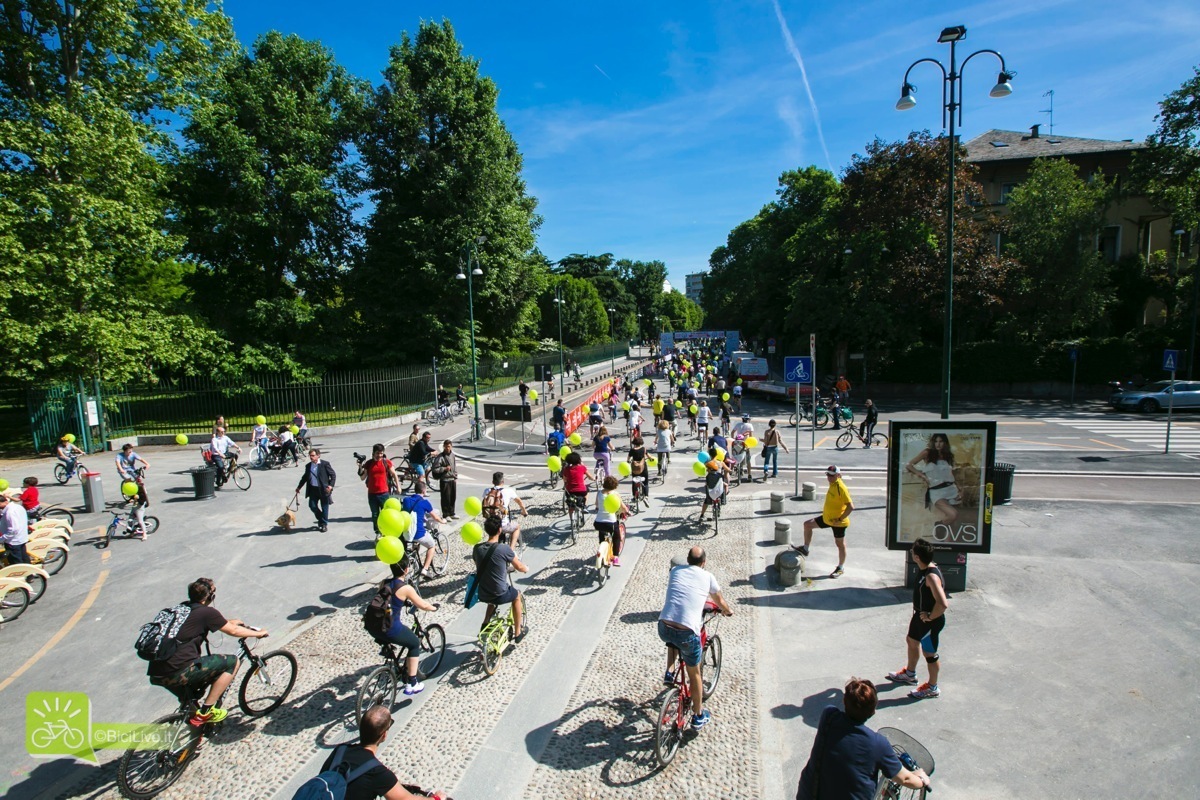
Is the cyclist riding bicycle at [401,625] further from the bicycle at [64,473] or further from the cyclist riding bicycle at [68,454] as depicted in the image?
the bicycle at [64,473]

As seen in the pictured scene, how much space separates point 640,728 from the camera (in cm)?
583

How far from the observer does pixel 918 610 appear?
244 inches

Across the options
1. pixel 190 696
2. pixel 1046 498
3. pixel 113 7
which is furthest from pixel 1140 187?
pixel 113 7

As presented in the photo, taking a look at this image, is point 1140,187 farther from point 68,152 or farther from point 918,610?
point 68,152

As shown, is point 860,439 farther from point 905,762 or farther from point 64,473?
point 64,473

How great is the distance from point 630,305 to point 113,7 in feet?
307

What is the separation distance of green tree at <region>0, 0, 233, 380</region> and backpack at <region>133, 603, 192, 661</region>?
1988cm

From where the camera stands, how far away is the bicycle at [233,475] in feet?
52.2

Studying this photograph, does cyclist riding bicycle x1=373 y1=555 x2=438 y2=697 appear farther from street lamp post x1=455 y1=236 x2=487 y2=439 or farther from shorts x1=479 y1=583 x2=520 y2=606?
street lamp post x1=455 y1=236 x2=487 y2=439

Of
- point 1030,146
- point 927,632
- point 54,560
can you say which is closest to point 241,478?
point 54,560

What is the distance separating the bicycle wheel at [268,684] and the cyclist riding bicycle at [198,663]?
40cm

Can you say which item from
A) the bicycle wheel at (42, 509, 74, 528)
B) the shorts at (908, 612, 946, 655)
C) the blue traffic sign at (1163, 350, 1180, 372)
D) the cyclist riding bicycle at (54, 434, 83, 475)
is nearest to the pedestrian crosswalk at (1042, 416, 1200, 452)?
the blue traffic sign at (1163, 350, 1180, 372)

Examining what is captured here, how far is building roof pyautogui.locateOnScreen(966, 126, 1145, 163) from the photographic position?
44531 mm

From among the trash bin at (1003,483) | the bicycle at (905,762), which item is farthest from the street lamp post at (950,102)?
the bicycle at (905,762)
